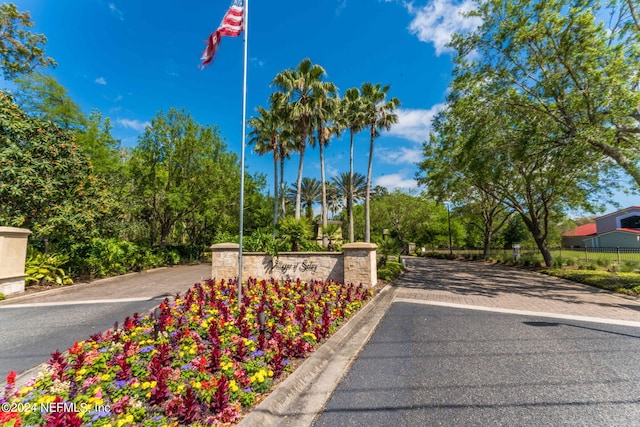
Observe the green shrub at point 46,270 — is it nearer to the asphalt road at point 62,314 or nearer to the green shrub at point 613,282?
the asphalt road at point 62,314

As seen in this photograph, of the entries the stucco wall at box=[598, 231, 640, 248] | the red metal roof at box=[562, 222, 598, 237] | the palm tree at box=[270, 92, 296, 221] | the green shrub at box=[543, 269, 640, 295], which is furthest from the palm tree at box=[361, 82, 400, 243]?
the red metal roof at box=[562, 222, 598, 237]

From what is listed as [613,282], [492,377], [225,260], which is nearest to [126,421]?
[492,377]

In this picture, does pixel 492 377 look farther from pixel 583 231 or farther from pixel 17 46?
pixel 583 231

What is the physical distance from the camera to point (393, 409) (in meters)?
2.72

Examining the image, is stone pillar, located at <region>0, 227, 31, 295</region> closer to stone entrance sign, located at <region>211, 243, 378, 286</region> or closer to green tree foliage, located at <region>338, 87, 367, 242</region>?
stone entrance sign, located at <region>211, 243, 378, 286</region>

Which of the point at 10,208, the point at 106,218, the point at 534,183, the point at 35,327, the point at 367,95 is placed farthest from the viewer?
the point at 367,95

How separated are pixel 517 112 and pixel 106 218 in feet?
59.1

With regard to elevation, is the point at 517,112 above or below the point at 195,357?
above

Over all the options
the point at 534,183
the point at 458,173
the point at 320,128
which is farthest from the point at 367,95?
the point at 534,183

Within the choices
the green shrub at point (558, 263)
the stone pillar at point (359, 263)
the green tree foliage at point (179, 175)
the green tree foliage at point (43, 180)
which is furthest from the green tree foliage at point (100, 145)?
the green shrub at point (558, 263)

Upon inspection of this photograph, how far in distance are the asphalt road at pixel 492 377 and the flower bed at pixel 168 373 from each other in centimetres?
102

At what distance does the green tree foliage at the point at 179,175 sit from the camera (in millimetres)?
16094

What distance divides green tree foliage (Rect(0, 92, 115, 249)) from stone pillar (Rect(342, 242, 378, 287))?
32.0ft

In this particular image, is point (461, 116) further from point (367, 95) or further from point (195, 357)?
point (195, 357)
